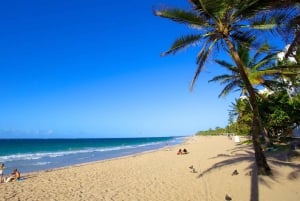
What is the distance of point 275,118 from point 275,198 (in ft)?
45.9

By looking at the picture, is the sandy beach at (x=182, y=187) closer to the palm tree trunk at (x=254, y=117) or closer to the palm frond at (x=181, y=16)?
the palm tree trunk at (x=254, y=117)

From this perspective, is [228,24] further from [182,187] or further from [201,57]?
[182,187]

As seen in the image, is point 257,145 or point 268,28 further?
point 257,145

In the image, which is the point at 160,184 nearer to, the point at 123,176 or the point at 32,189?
the point at 123,176

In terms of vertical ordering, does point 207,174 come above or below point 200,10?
below

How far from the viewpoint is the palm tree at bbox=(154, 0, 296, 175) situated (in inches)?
342

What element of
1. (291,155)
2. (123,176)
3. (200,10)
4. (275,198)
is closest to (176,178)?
(123,176)

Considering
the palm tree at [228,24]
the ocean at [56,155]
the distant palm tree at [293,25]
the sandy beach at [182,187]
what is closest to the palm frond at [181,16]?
the palm tree at [228,24]

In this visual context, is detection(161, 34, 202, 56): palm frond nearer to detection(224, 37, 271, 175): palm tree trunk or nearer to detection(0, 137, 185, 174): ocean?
detection(224, 37, 271, 175): palm tree trunk

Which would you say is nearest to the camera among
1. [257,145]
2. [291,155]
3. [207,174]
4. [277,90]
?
[257,145]

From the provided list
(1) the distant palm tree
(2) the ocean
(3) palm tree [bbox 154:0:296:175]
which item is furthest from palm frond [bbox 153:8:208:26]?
(2) the ocean

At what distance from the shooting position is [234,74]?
805 inches

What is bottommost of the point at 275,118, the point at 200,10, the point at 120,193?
the point at 120,193

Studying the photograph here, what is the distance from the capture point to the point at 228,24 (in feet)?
30.9
